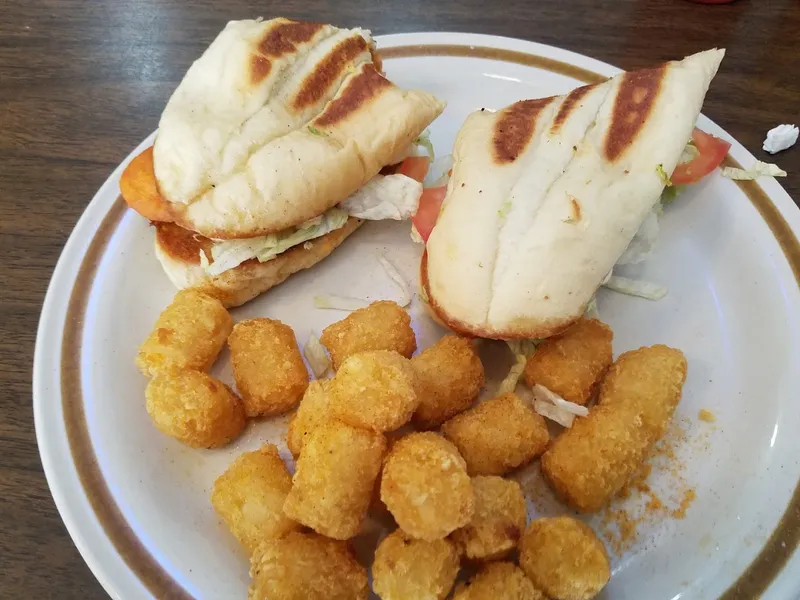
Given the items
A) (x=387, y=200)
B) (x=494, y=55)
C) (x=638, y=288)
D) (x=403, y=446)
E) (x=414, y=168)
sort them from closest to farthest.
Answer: (x=403, y=446) → (x=638, y=288) → (x=387, y=200) → (x=414, y=168) → (x=494, y=55)

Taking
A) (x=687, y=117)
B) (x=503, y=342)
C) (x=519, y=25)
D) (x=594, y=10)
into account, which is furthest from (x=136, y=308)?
(x=594, y=10)

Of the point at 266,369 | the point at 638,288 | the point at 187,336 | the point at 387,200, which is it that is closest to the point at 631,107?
the point at 638,288

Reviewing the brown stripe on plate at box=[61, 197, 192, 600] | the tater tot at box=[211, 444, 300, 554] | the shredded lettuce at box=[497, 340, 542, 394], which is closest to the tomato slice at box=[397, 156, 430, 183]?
the shredded lettuce at box=[497, 340, 542, 394]

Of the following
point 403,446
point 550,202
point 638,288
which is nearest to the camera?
point 403,446

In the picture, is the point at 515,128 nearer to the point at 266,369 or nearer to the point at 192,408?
the point at 266,369

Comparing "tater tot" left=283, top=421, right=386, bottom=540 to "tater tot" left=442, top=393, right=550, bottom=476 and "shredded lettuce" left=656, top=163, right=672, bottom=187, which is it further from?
"shredded lettuce" left=656, top=163, right=672, bottom=187


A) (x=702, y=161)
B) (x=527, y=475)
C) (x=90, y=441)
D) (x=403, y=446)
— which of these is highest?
(x=702, y=161)

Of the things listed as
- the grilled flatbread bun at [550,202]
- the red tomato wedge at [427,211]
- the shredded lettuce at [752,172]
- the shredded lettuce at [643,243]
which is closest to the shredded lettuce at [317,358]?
the grilled flatbread bun at [550,202]
